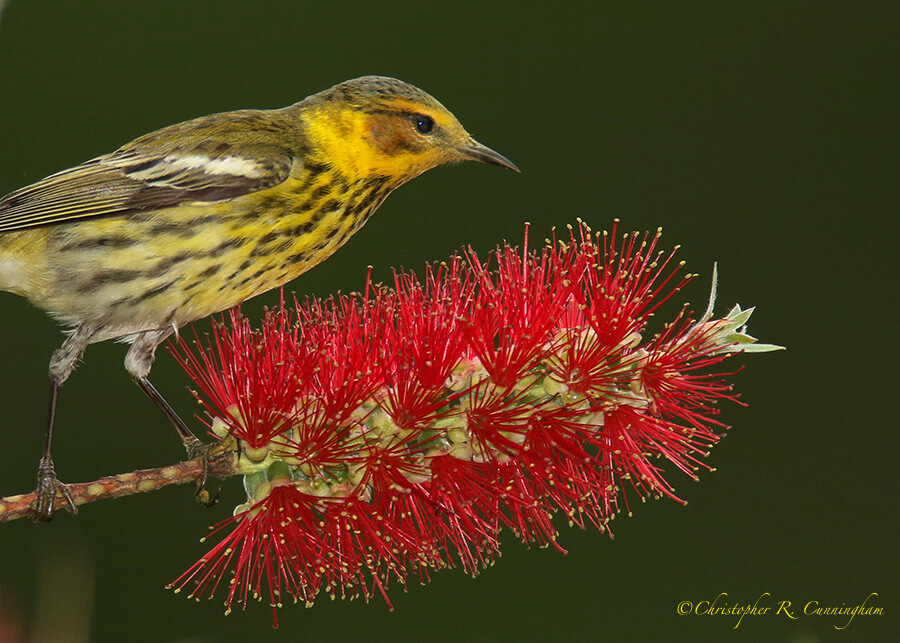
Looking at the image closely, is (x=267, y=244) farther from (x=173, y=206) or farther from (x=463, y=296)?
Result: (x=463, y=296)

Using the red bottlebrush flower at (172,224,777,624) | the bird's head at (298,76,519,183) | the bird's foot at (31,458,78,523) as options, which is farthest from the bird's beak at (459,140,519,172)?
the bird's foot at (31,458,78,523)

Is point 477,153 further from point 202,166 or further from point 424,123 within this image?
point 202,166

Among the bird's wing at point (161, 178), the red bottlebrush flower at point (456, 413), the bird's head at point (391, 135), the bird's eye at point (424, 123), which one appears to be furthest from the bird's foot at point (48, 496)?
the bird's eye at point (424, 123)

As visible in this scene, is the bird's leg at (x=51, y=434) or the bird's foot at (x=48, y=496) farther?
the bird's leg at (x=51, y=434)

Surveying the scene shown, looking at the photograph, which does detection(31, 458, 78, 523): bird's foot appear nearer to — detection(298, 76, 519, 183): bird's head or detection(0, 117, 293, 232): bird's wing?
detection(0, 117, 293, 232): bird's wing

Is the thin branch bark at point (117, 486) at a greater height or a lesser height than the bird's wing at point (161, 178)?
lesser

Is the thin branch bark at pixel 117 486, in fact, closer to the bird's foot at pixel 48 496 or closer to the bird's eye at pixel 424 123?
the bird's foot at pixel 48 496

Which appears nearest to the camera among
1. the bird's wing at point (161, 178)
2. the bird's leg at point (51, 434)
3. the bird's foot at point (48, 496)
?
the bird's foot at point (48, 496)

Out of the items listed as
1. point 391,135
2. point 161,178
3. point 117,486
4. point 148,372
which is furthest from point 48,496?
point 391,135
